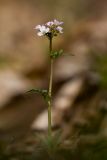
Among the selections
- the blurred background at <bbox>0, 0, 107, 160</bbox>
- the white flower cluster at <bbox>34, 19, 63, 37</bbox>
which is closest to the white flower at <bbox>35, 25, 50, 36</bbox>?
Result: the white flower cluster at <bbox>34, 19, 63, 37</bbox>

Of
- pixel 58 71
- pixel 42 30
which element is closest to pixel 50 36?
pixel 42 30

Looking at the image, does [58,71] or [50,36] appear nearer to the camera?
[50,36]

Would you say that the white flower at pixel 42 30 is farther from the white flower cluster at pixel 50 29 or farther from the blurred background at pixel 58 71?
the blurred background at pixel 58 71

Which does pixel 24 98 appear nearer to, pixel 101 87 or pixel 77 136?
pixel 101 87

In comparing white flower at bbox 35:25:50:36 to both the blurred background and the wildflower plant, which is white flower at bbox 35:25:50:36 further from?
the blurred background

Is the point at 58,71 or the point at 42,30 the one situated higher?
the point at 58,71

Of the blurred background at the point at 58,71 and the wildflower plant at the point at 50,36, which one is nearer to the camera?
the wildflower plant at the point at 50,36

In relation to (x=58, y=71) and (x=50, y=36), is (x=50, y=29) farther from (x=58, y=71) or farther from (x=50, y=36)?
(x=58, y=71)

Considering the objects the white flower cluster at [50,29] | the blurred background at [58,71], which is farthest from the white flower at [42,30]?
the blurred background at [58,71]

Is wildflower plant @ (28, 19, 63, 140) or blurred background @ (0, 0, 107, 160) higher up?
blurred background @ (0, 0, 107, 160)
